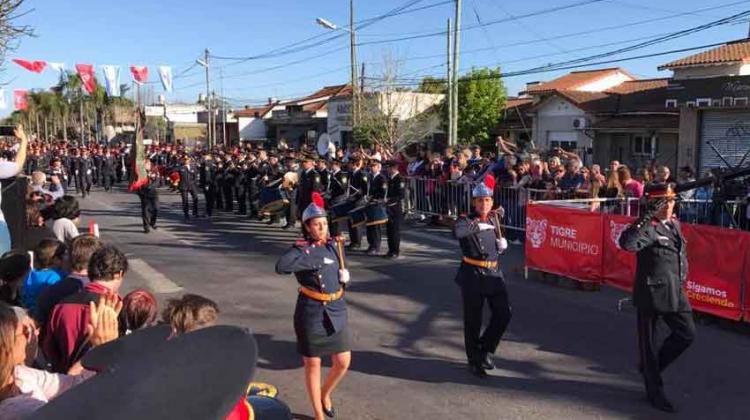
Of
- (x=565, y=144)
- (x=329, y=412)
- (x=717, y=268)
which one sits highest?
(x=565, y=144)

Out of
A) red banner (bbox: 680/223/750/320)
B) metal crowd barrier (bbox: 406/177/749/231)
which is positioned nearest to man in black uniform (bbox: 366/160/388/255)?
metal crowd barrier (bbox: 406/177/749/231)

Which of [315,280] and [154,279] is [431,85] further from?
[315,280]

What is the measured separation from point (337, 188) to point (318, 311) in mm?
8620

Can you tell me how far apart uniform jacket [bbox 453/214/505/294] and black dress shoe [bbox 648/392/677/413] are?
1.46m

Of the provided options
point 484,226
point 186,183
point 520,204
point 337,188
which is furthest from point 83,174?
point 484,226

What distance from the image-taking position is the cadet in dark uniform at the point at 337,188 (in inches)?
514

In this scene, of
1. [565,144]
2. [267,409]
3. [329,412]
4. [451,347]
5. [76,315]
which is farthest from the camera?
[565,144]

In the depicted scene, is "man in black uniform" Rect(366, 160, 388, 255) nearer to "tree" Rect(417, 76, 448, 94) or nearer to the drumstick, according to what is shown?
the drumstick

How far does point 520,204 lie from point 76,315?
34.7 feet

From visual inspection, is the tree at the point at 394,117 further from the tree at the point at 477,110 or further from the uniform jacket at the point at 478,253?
the uniform jacket at the point at 478,253

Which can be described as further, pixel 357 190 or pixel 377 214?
pixel 357 190

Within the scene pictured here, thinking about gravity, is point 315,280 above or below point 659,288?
above

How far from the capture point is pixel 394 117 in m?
38.3

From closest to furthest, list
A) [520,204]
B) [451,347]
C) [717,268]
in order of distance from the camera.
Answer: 1. [451,347]
2. [717,268]
3. [520,204]
